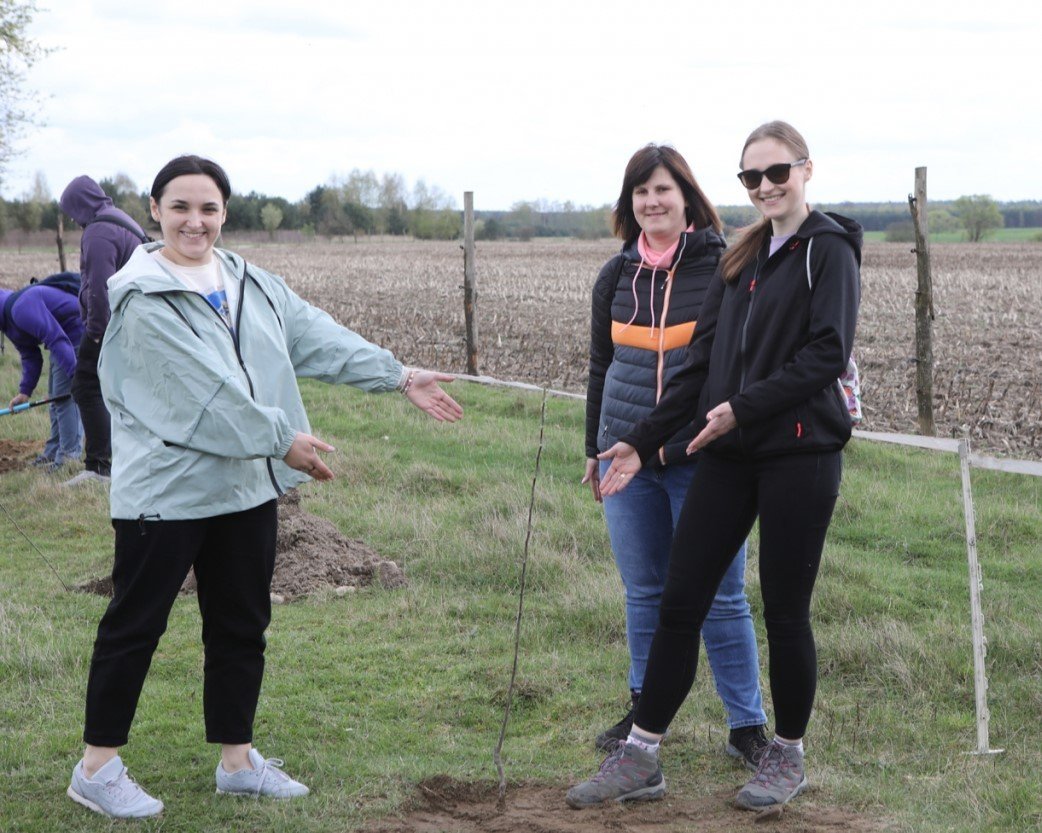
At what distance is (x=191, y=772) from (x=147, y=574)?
1.01 m

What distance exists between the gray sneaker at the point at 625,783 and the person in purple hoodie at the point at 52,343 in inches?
262

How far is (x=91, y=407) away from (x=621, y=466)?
595 centimetres

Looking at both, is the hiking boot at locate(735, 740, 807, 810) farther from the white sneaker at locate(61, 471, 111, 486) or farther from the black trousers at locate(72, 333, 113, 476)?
the white sneaker at locate(61, 471, 111, 486)

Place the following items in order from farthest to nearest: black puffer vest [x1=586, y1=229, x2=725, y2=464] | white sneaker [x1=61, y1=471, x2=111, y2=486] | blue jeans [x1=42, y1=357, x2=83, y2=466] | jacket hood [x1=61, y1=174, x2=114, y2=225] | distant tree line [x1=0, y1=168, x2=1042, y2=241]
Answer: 1. distant tree line [x1=0, y1=168, x2=1042, y2=241]
2. blue jeans [x1=42, y1=357, x2=83, y2=466]
3. white sneaker [x1=61, y1=471, x2=111, y2=486]
4. jacket hood [x1=61, y1=174, x2=114, y2=225]
5. black puffer vest [x1=586, y1=229, x2=725, y2=464]

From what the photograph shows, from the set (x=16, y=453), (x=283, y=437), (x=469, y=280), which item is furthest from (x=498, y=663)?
(x=469, y=280)

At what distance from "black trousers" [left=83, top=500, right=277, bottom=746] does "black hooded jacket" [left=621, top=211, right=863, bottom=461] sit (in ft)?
5.05

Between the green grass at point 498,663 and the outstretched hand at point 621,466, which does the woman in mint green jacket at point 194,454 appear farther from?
the outstretched hand at point 621,466

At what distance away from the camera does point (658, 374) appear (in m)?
3.99

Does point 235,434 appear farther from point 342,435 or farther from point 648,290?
point 342,435

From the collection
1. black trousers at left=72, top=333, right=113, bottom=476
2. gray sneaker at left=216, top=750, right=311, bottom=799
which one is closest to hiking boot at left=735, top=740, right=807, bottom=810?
gray sneaker at left=216, top=750, right=311, bottom=799

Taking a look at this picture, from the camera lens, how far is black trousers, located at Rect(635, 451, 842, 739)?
136 inches

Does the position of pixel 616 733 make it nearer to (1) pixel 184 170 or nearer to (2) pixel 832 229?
(2) pixel 832 229

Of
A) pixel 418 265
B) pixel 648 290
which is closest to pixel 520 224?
pixel 418 265

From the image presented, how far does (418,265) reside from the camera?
50.4m
